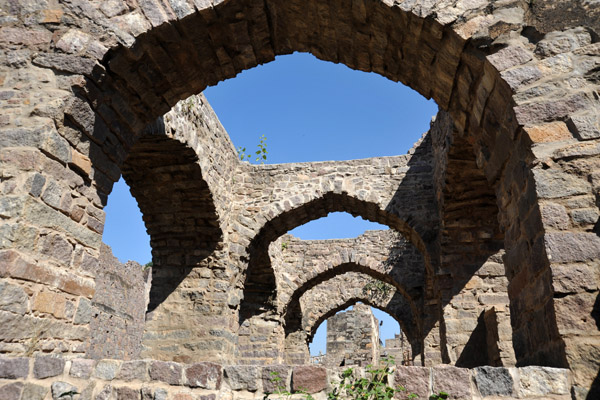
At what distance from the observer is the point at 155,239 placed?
747 centimetres

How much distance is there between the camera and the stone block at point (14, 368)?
2570 mm

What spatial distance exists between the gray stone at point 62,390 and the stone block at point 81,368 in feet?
0.32

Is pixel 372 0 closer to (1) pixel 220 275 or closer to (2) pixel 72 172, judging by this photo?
(2) pixel 72 172

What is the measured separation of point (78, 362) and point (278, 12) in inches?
119

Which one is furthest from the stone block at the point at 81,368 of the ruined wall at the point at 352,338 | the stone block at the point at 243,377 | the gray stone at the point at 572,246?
the ruined wall at the point at 352,338

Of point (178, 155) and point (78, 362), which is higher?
point (178, 155)

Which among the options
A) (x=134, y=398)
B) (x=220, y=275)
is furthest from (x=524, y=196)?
(x=220, y=275)

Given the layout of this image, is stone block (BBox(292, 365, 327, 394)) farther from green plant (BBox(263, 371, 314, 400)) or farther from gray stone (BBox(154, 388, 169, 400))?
gray stone (BBox(154, 388, 169, 400))

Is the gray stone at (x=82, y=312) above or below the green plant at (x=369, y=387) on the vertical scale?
above

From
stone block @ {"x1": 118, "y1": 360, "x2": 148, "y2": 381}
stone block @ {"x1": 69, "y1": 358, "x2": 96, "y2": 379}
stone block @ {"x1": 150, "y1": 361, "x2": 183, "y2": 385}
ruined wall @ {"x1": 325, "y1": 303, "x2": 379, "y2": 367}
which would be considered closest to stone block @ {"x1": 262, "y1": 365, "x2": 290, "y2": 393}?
stone block @ {"x1": 150, "y1": 361, "x2": 183, "y2": 385}

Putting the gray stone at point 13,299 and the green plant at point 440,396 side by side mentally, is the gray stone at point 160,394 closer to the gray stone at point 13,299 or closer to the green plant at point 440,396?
the gray stone at point 13,299

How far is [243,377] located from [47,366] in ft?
3.95

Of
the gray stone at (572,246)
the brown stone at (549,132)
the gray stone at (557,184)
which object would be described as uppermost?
the brown stone at (549,132)

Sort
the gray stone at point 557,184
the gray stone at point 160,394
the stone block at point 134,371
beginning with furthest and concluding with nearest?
the stone block at point 134,371, the gray stone at point 160,394, the gray stone at point 557,184
